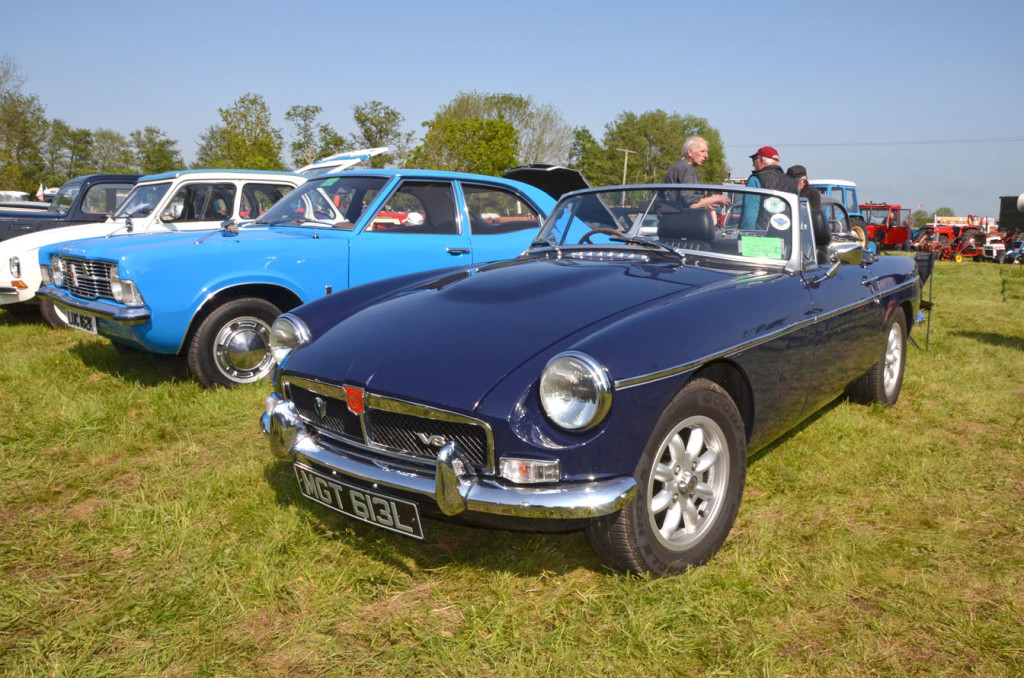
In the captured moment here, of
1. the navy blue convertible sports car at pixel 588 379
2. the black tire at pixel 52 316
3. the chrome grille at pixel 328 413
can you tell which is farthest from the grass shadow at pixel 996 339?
the black tire at pixel 52 316

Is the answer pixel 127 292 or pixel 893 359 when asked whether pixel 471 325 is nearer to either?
pixel 127 292

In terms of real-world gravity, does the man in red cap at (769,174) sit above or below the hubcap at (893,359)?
above

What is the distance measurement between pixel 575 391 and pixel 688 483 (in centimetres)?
67

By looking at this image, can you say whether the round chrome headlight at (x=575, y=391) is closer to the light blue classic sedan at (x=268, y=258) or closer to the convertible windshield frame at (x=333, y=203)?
the light blue classic sedan at (x=268, y=258)

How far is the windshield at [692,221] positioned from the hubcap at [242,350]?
2.27 meters

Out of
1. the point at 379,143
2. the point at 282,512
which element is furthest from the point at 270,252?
the point at 379,143

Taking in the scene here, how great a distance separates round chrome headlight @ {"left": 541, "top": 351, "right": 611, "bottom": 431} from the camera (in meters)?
2.22

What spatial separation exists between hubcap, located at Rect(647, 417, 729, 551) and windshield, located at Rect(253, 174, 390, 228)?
3.53 m

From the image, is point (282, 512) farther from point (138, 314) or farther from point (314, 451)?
point (138, 314)

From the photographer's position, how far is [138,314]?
4.62 m

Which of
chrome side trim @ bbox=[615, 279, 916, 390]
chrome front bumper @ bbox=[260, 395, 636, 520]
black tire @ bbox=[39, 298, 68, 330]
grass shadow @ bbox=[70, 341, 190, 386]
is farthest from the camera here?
black tire @ bbox=[39, 298, 68, 330]

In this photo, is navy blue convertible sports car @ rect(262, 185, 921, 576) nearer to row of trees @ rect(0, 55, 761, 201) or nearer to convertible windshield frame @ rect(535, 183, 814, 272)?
convertible windshield frame @ rect(535, 183, 814, 272)

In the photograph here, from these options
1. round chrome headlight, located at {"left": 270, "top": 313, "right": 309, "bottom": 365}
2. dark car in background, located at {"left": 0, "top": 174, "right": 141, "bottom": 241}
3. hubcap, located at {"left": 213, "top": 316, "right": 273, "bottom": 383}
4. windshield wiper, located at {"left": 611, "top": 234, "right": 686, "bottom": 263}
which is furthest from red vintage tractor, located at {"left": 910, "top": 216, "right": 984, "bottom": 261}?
round chrome headlight, located at {"left": 270, "top": 313, "right": 309, "bottom": 365}

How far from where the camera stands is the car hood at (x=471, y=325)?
242 cm
